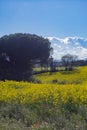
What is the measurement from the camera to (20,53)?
37.9 metres

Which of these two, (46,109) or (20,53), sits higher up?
(20,53)

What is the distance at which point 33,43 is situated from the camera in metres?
38.7

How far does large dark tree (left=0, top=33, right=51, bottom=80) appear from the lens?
36.8 m

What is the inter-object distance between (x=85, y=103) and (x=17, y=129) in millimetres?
3617

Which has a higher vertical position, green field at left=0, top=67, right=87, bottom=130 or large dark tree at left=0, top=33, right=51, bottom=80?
large dark tree at left=0, top=33, right=51, bottom=80

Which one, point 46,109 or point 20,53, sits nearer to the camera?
point 46,109

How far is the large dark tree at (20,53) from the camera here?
36.8 metres

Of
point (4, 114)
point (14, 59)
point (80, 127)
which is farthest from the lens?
point (14, 59)

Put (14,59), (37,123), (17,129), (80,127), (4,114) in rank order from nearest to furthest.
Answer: (17,129)
(80,127)
(37,123)
(4,114)
(14,59)

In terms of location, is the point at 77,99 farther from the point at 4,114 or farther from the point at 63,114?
the point at 4,114

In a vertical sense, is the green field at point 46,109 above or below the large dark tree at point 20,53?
below

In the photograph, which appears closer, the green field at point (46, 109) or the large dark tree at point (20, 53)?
the green field at point (46, 109)

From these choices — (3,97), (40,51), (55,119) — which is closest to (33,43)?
(40,51)

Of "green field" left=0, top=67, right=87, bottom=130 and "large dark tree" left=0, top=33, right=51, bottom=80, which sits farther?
"large dark tree" left=0, top=33, right=51, bottom=80
